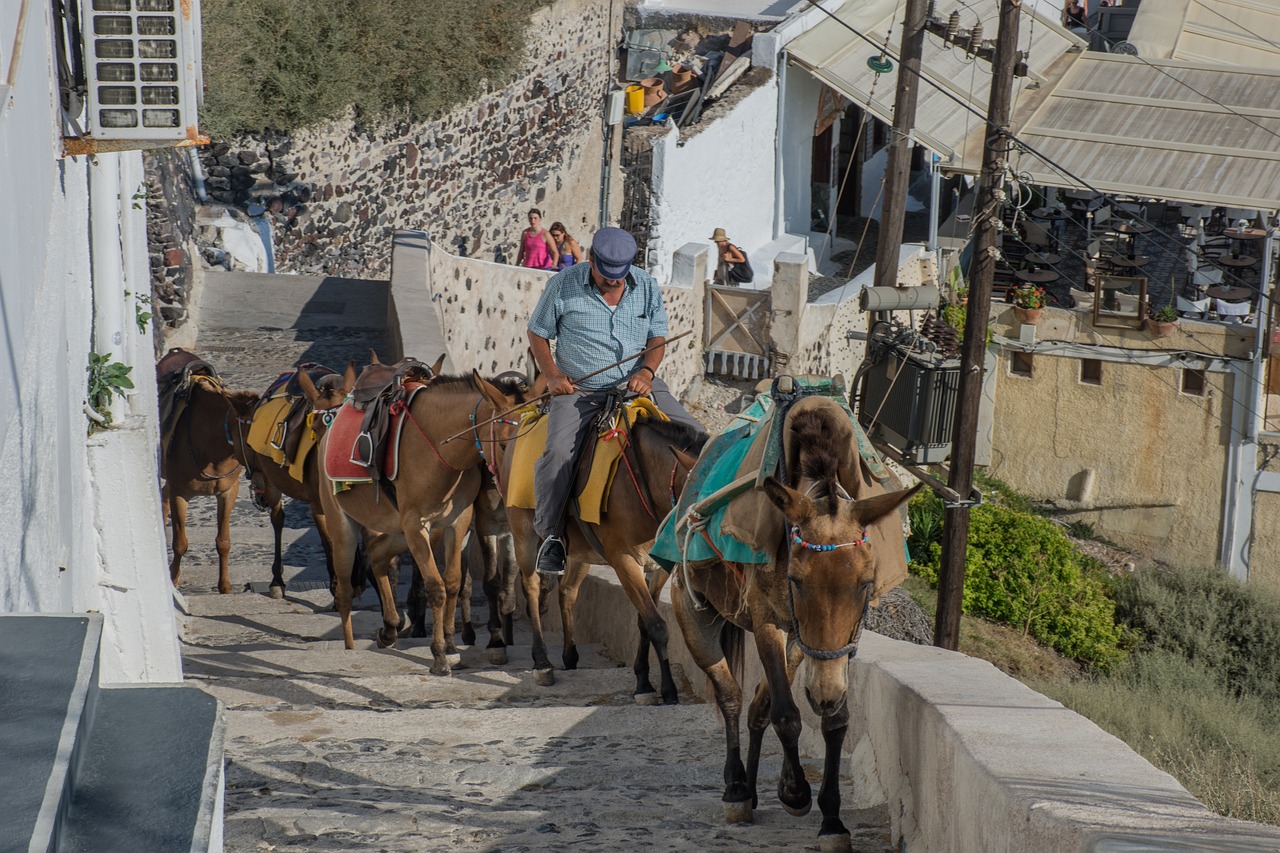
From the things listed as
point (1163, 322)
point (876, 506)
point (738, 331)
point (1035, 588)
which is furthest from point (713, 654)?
point (1163, 322)

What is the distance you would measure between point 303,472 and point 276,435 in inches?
14.4

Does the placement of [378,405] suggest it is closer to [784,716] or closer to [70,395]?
[70,395]

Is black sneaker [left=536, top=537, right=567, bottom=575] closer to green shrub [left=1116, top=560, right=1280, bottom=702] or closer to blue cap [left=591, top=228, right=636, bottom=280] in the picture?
blue cap [left=591, top=228, right=636, bottom=280]

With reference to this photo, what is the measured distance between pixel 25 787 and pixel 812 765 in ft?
16.5

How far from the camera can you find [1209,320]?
23328 millimetres

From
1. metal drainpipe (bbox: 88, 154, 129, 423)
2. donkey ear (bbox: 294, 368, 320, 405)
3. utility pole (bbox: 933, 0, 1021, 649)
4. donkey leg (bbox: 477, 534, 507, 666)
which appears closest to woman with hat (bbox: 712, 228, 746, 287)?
utility pole (bbox: 933, 0, 1021, 649)

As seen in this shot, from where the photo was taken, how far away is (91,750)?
6.50 feet

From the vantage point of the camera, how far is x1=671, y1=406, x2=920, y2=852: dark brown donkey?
4980 mm

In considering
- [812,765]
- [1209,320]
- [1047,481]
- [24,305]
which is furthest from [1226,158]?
[24,305]

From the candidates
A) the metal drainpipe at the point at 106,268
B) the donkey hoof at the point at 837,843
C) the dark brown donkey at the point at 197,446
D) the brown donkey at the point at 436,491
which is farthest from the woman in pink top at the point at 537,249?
the donkey hoof at the point at 837,843

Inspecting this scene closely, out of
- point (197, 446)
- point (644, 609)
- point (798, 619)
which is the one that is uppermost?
point (798, 619)

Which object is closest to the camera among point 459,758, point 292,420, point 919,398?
point 459,758

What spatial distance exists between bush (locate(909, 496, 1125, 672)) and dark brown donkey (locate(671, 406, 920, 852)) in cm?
1514

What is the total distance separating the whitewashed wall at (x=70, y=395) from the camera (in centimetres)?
315
